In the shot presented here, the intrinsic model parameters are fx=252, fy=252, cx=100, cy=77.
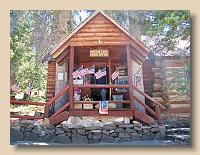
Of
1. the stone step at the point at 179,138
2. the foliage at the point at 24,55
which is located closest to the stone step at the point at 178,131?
the stone step at the point at 179,138

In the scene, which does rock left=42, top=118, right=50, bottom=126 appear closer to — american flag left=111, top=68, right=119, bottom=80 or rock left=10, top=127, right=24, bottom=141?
rock left=10, top=127, right=24, bottom=141

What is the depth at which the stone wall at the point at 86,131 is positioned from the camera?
427cm

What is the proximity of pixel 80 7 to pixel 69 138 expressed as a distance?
2.22 metres

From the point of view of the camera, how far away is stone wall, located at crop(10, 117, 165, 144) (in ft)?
14.0

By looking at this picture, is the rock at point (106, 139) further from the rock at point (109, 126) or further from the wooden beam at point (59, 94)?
the wooden beam at point (59, 94)

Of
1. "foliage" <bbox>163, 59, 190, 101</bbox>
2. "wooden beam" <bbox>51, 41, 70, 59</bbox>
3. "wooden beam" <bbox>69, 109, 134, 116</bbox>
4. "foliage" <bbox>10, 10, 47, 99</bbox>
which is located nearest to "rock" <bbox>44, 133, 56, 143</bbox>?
"wooden beam" <bbox>69, 109, 134, 116</bbox>

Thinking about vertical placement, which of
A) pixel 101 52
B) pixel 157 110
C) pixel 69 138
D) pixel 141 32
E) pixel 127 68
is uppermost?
pixel 141 32

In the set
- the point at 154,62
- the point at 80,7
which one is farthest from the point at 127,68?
the point at 80,7

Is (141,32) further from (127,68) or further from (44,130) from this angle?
(44,130)

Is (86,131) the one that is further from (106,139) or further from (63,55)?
(63,55)

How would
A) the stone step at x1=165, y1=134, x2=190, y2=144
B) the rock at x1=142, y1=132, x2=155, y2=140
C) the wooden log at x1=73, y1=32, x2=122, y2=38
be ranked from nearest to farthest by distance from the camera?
the stone step at x1=165, y1=134, x2=190, y2=144 < the rock at x1=142, y1=132, x2=155, y2=140 < the wooden log at x1=73, y1=32, x2=122, y2=38

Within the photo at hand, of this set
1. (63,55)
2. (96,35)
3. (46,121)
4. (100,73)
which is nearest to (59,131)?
(46,121)

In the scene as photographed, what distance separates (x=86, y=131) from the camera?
4324 millimetres

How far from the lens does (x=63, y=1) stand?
13.9 feet
